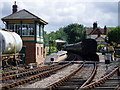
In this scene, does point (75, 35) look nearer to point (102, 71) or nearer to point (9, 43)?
point (102, 71)

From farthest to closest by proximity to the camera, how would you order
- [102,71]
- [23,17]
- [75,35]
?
[75,35] → [23,17] → [102,71]

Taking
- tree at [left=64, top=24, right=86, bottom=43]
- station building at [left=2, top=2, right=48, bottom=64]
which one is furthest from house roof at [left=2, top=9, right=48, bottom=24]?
tree at [left=64, top=24, right=86, bottom=43]

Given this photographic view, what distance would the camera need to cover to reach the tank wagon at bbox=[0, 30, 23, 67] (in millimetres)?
14820

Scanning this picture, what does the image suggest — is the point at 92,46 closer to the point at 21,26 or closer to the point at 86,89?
the point at 21,26

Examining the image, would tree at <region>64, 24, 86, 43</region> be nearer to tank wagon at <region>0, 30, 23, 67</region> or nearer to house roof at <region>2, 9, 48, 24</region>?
house roof at <region>2, 9, 48, 24</region>

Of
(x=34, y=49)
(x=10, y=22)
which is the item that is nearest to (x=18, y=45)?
(x=34, y=49)

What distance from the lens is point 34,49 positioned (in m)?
22.2

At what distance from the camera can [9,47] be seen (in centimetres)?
1550

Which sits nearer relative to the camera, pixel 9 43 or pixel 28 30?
pixel 9 43

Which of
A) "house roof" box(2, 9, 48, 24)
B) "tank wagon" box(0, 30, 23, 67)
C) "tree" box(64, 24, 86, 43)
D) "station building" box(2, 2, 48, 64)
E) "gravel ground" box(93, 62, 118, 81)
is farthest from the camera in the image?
"tree" box(64, 24, 86, 43)

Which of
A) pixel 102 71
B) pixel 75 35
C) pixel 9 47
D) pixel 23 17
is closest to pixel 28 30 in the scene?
pixel 23 17

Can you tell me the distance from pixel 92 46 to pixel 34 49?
9403 mm

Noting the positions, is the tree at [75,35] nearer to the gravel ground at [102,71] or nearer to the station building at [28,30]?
the station building at [28,30]

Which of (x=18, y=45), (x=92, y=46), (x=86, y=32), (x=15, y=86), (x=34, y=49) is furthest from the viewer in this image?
(x=86, y=32)
